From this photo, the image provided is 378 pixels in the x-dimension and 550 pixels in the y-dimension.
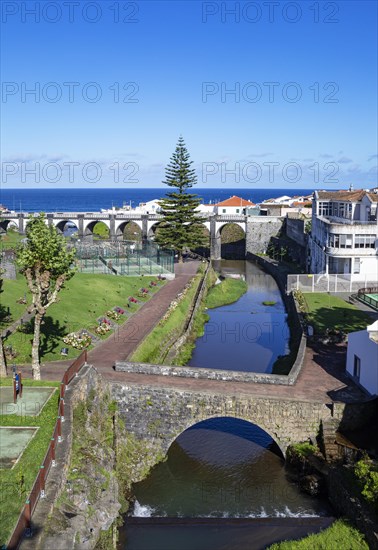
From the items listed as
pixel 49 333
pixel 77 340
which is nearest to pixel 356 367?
pixel 77 340

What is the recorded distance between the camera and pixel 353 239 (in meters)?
48.3

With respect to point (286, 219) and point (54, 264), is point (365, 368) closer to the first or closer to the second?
point (54, 264)

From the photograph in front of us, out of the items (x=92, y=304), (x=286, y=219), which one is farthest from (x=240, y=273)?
(x=92, y=304)

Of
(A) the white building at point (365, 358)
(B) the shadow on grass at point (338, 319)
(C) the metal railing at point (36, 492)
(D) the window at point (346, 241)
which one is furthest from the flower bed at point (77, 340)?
(D) the window at point (346, 241)

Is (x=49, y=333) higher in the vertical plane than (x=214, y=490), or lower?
higher

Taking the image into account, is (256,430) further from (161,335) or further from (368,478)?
(161,335)

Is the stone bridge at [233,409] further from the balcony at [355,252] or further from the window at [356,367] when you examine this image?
the balcony at [355,252]

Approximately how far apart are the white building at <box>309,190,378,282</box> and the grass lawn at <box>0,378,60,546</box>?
35.6 meters

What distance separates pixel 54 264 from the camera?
2158cm

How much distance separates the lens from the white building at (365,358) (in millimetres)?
22570

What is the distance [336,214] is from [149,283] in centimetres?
2410

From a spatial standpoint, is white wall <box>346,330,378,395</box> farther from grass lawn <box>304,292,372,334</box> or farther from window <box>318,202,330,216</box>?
window <box>318,202,330,216</box>

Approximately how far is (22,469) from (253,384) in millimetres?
11564

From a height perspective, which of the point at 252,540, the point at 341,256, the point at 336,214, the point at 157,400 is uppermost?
the point at 336,214
